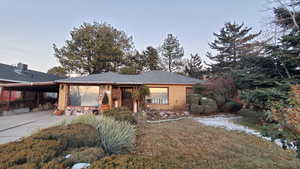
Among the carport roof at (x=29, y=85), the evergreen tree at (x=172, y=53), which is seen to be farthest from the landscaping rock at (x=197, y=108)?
the evergreen tree at (x=172, y=53)

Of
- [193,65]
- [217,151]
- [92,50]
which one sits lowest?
[217,151]

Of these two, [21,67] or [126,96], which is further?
[21,67]

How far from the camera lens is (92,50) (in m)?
A: 18.2

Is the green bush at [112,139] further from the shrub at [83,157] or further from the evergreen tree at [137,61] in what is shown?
the evergreen tree at [137,61]

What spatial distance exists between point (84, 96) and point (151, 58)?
15.8m

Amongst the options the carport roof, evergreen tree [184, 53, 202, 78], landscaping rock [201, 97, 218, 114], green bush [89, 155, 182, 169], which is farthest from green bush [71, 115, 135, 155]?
evergreen tree [184, 53, 202, 78]

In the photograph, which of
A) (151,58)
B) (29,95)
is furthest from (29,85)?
(151,58)

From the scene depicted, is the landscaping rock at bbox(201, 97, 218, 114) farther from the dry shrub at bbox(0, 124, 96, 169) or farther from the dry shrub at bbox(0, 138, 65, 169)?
the dry shrub at bbox(0, 138, 65, 169)

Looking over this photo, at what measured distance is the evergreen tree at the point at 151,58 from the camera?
2305 cm

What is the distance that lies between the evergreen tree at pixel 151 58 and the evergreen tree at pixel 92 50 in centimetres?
478

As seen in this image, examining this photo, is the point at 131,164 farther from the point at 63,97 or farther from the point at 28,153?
the point at 63,97

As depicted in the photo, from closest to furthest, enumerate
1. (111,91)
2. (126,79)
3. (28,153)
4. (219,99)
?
1. (28,153)
2. (219,99)
3. (111,91)
4. (126,79)

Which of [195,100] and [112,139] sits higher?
[195,100]

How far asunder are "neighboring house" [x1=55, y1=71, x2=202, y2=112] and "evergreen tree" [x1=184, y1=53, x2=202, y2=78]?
12120mm
